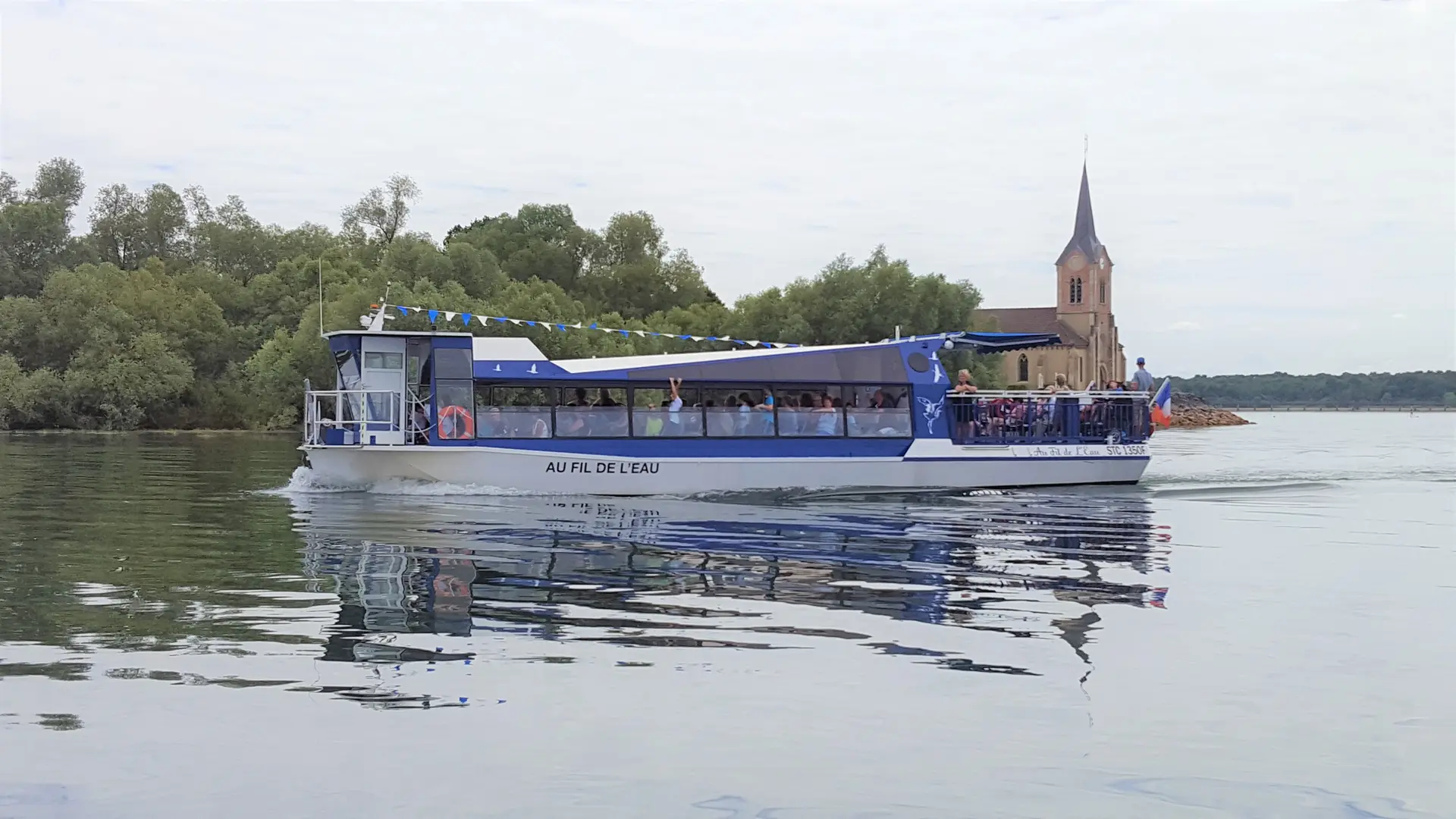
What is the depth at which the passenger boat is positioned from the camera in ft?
82.6

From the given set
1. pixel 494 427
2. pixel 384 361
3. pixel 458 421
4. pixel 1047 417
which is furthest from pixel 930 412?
pixel 384 361

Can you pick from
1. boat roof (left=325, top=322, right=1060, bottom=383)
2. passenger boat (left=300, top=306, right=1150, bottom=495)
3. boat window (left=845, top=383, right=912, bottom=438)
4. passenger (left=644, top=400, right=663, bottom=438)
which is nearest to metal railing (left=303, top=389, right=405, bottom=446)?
passenger boat (left=300, top=306, right=1150, bottom=495)

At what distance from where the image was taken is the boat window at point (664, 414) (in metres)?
26.4

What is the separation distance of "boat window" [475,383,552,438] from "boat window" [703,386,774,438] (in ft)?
10.5

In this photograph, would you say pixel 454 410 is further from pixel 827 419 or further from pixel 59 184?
pixel 59 184

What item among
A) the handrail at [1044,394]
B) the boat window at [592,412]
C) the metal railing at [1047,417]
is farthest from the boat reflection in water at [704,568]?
the handrail at [1044,394]

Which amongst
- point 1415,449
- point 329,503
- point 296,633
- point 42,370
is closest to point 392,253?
point 42,370

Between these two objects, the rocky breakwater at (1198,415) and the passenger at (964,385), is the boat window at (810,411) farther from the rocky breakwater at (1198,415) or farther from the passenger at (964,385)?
the rocky breakwater at (1198,415)

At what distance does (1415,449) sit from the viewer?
54812 mm

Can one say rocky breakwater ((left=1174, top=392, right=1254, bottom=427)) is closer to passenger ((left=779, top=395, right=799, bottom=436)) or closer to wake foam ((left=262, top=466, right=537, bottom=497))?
passenger ((left=779, top=395, right=799, bottom=436))

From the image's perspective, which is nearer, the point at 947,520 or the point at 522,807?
Answer: the point at 522,807

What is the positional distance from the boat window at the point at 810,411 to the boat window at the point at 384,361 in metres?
7.24

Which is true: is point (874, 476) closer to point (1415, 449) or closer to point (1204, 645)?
point (1204, 645)

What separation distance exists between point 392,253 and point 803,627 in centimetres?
7577
